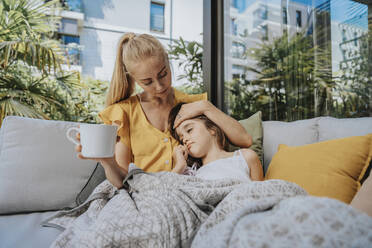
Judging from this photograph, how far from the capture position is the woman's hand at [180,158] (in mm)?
1107

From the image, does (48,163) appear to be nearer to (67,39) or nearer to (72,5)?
(67,39)

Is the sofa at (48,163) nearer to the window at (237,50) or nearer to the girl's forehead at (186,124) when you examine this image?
the girl's forehead at (186,124)

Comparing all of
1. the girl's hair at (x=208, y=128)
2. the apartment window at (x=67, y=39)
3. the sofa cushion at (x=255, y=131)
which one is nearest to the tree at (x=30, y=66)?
the apartment window at (x=67, y=39)

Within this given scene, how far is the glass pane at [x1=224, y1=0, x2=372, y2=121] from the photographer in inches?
55.8

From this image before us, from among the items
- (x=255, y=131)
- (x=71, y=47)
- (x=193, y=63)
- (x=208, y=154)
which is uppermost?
(x=71, y=47)

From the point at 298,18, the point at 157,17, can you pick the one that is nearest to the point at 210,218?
the point at 298,18

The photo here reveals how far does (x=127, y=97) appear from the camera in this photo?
129 centimetres

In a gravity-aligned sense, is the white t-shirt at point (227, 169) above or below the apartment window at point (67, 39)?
below

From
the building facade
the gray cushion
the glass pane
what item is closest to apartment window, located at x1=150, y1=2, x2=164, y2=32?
the building facade

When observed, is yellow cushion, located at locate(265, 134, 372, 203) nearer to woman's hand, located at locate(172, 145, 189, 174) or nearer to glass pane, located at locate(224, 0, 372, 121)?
woman's hand, located at locate(172, 145, 189, 174)

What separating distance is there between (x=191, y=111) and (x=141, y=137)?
0.89 ft

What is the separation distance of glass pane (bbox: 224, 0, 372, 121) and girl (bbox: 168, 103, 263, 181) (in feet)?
2.56

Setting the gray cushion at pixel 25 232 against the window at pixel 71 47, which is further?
the window at pixel 71 47

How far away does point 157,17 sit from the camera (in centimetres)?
334
